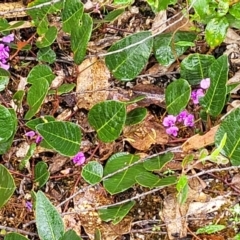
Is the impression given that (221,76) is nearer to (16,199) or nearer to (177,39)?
(177,39)

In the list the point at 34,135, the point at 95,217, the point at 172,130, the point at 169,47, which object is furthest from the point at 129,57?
the point at 95,217

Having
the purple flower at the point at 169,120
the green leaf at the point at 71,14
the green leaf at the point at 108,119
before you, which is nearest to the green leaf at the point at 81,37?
the green leaf at the point at 71,14

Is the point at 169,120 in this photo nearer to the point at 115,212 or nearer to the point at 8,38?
the point at 115,212

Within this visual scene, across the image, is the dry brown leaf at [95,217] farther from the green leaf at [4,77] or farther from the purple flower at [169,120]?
the green leaf at [4,77]

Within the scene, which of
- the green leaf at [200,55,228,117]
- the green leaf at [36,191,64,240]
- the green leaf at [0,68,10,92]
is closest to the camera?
the green leaf at [36,191,64,240]

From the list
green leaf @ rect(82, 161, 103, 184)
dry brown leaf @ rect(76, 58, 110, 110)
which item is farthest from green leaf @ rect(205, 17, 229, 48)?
green leaf @ rect(82, 161, 103, 184)

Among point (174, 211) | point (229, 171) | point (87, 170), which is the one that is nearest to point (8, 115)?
point (87, 170)

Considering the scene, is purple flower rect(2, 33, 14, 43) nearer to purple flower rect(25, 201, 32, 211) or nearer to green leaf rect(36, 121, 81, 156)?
green leaf rect(36, 121, 81, 156)
